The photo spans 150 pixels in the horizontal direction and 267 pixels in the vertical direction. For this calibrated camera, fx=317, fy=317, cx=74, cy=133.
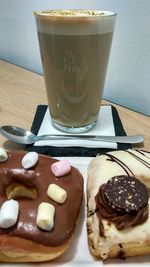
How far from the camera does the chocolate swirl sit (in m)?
0.39

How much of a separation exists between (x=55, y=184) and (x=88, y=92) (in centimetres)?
26

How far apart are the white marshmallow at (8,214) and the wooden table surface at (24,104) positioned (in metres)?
0.25

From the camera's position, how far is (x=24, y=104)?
0.83 metres

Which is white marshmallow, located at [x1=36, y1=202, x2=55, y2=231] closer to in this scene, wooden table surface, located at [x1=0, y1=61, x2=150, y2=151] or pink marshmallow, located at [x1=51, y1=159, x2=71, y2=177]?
pink marshmallow, located at [x1=51, y1=159, x2=71, y2=177]

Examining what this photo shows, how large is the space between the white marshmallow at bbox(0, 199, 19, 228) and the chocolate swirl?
0.10m

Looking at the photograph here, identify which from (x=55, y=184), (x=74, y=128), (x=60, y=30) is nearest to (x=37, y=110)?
(x=74, y=128)

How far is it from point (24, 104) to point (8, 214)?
48 cm

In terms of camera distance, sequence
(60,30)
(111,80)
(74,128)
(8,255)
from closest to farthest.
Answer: (8,255), (60,30), (74,128), (111,80)

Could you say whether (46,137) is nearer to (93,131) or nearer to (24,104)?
(93,131)

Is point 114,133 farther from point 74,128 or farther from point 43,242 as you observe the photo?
point 43,242

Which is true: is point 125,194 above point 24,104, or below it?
above

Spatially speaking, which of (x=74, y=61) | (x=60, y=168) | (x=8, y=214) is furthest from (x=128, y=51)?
(x=8, y=214)

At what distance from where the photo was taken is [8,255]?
37cm

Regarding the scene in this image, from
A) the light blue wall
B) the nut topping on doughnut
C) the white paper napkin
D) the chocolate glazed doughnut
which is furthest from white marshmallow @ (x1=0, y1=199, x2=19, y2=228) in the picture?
the light blue wall
